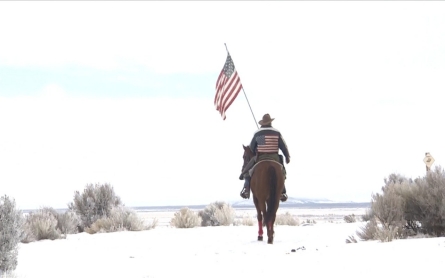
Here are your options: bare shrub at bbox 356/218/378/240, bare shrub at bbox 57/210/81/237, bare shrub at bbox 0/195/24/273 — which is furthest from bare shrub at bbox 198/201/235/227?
bare shrub at bbox 0/195/24/273

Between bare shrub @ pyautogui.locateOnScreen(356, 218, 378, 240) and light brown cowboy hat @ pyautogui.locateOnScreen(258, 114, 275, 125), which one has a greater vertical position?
light brown cowboy hat @ pyautogui.locateOnScreen(258, 114, 275, 125)

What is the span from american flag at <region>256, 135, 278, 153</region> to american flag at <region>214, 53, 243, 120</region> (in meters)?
3.02

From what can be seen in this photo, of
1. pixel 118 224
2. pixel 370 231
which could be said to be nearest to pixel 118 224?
pixel 118 224

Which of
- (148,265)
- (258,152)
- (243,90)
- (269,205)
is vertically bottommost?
(148,265)

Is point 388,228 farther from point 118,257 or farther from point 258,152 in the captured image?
point 118,257

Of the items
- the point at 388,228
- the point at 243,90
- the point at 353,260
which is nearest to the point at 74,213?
the point at 243,90

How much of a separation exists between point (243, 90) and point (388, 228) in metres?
6.22

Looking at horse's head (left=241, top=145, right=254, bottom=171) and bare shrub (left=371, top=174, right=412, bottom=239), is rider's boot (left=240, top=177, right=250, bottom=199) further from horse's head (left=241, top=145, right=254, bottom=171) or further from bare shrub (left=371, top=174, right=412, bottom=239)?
bare shrub (left=371, top=174, right=412, bottom=239)

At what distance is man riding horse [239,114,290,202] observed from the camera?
13.0 metres

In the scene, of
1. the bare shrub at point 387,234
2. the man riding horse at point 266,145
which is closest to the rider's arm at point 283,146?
the man riding horse at point 266,145

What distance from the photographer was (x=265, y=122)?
43.7 ft

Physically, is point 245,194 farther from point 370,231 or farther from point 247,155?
point 370,231

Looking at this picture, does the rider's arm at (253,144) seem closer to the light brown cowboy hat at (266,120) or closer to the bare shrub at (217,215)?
the light brown cowboy hat at (266,120)

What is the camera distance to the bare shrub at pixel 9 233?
894cm
